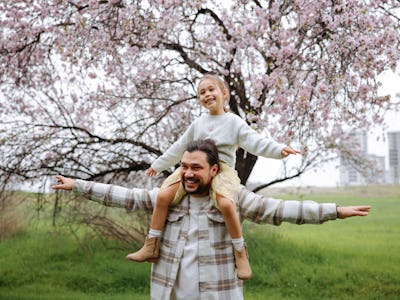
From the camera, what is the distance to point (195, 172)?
101 inches

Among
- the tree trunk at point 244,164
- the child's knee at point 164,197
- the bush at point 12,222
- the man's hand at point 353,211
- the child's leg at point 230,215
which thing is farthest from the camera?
the bush at point 12,222

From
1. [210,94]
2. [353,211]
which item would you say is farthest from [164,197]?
[353,211]

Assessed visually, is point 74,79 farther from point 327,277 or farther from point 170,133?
point 327,277

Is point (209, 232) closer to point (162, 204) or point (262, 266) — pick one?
point (162, 204)

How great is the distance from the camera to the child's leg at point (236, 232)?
2561mm

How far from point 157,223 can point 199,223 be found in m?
0.22

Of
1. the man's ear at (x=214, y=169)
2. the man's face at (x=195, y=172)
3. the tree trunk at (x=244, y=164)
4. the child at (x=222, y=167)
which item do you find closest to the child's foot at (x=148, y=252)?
the child at (x=222, y=167)

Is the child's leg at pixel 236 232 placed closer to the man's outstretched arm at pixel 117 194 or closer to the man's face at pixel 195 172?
the man's face at pixel 195 172

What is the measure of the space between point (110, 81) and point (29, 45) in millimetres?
1283

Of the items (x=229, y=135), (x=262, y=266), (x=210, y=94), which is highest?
(x=210, y=94)

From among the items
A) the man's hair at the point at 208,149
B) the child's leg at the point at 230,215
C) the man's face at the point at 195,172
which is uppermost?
the man's hair at the point at 208,149

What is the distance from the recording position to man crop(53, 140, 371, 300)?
2.58 m

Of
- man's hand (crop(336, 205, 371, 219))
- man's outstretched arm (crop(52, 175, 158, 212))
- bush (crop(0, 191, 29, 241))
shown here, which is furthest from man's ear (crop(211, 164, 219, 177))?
bush (crop(0, 191, 29, 241))

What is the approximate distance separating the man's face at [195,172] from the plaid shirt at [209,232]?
194 mm
